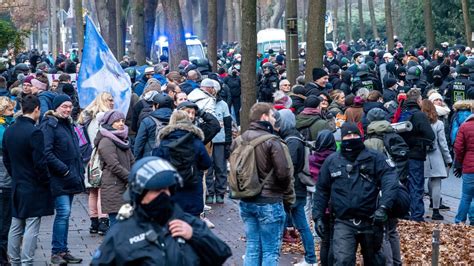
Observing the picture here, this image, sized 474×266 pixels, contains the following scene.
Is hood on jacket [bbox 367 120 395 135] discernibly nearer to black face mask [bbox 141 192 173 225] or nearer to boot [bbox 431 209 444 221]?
boot [bbox 431 209 444 221]

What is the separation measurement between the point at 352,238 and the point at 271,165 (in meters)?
1.04

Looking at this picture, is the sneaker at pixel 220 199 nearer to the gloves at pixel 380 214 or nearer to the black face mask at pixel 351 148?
the black face mask at pixel 351 148

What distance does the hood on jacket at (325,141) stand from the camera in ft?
38.6

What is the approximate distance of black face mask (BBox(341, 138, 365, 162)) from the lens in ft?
32.2

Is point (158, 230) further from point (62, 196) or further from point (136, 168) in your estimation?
point (62, 196)

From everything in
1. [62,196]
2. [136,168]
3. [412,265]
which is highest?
[136,168]

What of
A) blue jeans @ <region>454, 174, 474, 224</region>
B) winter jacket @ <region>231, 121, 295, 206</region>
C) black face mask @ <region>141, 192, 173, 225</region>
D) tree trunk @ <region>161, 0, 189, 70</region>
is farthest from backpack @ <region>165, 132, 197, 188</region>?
tree trunk @ <region>161, 0, 189, 70</region>

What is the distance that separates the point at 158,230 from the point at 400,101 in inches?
415

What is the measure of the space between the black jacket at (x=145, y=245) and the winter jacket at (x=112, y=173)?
611 centimetres

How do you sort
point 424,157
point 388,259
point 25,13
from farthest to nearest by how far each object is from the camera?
1. point 25,13
2. point 424,157
3. point 388,259

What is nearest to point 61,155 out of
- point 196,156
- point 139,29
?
point 196,156

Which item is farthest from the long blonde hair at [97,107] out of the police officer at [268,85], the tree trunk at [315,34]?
the police officer at [268,85]

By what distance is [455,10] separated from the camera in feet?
150

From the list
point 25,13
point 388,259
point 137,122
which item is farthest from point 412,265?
point 25,13
